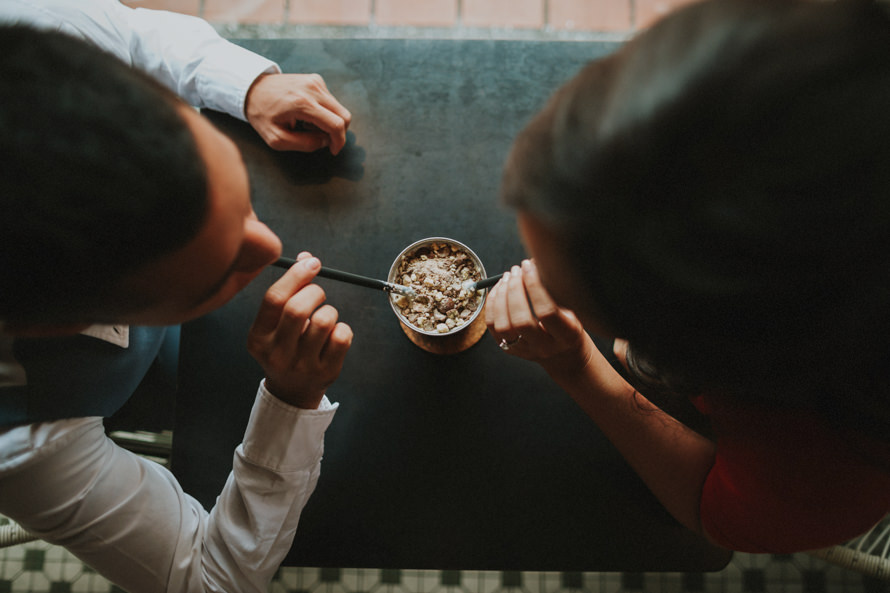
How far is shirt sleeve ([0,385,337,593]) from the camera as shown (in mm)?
722

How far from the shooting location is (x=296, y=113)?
818mm

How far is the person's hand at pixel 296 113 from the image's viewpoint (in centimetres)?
82

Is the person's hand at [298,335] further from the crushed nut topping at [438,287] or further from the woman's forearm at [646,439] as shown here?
the woman's forearm at [646,439]

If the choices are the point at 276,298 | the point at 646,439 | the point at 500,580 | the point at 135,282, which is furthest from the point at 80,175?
the point at 500,580

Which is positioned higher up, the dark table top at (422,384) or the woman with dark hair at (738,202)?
the woman with dark hair at (738,202)

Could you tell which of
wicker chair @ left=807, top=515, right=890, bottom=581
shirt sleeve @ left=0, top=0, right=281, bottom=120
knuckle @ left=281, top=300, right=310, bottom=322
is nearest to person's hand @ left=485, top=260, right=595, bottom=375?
knuckle @ left=281, top=300, right=310, bottom=322

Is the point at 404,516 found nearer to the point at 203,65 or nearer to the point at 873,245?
the point at 873,245

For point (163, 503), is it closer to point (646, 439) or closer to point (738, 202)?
point (646, 439)

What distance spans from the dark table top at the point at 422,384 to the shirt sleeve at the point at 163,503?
0.17 feet

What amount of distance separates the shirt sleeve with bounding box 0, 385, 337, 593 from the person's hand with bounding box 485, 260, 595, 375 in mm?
287

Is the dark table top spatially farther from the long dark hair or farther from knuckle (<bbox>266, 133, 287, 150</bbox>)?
the long dark hair

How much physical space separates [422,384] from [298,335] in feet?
0.70

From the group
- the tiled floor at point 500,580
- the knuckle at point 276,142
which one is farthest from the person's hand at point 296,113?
the tiled floor at point 500,580

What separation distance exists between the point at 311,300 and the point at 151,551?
453 millimetres
